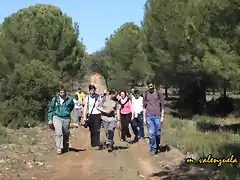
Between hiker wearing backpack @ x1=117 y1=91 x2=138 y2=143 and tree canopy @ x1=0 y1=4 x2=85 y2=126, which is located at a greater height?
tree canopy @ x1=0 y1=4 x2=85 y2=126

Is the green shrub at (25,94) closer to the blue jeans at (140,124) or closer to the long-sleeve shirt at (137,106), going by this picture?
the long-sleeve shirt at (137,106)

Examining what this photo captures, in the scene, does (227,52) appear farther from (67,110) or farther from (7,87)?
(7,87)

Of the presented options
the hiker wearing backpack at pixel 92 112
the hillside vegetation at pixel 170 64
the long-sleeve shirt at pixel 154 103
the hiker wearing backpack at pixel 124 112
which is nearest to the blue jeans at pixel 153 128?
the long-sleeve shirt at pixel 154 103

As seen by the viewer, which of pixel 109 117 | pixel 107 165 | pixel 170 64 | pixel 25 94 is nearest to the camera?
pixel 107 165

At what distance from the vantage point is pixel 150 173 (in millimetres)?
9125

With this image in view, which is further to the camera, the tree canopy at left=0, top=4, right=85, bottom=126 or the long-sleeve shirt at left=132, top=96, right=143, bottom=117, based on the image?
the tree canopy at left=0, top=4, right=85, bottom=126

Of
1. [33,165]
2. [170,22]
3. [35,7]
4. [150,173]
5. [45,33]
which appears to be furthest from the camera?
[35,7]

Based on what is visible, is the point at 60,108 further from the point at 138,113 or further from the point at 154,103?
the point at 138,113

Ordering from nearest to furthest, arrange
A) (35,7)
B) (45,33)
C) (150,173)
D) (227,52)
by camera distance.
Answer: (150,173), (227,52), (45,33), (35,7)

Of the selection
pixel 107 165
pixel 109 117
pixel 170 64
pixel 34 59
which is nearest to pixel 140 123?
pixel 109 117

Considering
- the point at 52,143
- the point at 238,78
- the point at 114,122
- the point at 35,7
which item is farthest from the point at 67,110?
the point at 35,7

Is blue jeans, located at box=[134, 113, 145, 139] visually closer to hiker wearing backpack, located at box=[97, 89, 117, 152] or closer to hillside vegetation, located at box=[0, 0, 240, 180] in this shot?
hillside vegetation, located at box=[0, 0, 240, 180]

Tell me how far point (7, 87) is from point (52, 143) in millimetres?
5485

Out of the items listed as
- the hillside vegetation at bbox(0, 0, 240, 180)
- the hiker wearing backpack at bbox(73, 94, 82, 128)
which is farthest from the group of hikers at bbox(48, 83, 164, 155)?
the hiker wearing backpack at bbox(73, 94, 82, 128)
